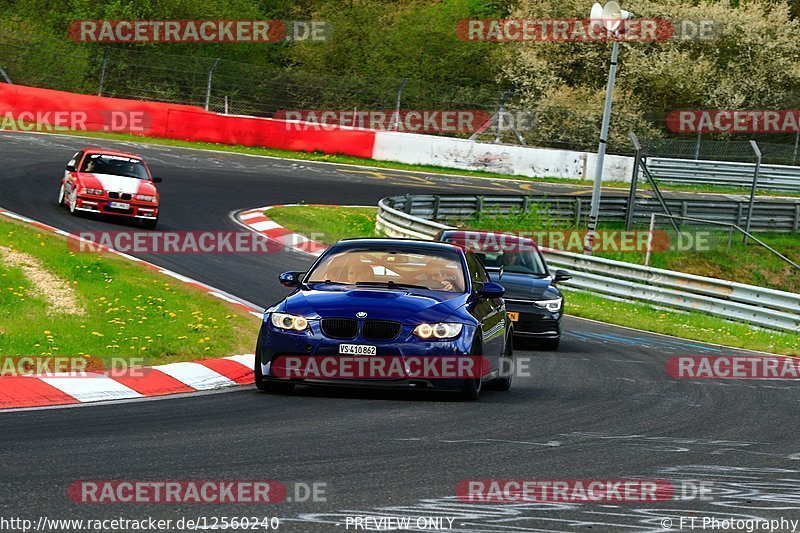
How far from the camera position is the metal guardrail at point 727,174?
1853 inches

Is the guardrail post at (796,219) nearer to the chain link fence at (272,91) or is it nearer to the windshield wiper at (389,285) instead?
the chain link fence at (272,91)

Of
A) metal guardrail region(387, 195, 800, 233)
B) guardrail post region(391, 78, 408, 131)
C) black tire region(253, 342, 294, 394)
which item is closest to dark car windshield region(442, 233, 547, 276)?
black tire region(253, 342, 294, 394)

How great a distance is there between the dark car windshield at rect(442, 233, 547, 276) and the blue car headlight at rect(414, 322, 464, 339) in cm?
700

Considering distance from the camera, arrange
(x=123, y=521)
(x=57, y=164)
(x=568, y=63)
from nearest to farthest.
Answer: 1. (x=123, y=521)
2. (x=57, y=164)
3. (x=568, y=63)

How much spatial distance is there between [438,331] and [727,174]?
3820 centimetres

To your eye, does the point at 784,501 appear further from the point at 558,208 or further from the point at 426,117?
the point at 426,117

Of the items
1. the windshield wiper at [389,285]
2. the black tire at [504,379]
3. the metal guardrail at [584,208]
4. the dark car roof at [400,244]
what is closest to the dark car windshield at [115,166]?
the metal guardrail at [584,208]

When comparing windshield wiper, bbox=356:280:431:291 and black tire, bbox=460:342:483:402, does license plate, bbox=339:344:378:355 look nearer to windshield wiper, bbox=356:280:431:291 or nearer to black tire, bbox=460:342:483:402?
black tire, bbox=460:342:483:402

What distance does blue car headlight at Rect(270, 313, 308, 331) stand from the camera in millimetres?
11125

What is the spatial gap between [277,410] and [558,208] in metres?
25.6

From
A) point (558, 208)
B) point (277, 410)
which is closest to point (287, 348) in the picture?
point (277, 410)

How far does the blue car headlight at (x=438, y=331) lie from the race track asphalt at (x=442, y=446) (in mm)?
583

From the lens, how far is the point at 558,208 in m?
35.2

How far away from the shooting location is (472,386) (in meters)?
11.5
